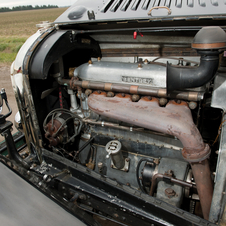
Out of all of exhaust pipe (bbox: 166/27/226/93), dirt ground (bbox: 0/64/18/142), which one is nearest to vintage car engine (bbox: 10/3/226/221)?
exhaust pipe (bbox: 166/27/226/93)

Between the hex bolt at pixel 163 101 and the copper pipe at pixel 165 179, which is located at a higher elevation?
the hex bolt at pixel 163 101

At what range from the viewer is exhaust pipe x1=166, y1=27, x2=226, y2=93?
119cm

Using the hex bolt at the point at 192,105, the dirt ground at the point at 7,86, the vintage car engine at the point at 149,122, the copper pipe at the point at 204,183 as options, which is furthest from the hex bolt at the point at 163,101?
the dirt ground at the point at 7,86

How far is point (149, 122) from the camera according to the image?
5.07 ft

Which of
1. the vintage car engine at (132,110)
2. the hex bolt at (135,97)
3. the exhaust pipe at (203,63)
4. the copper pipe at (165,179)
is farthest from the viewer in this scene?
the hex bolt at (135,97)

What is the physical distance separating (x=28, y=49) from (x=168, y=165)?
5.17 ft

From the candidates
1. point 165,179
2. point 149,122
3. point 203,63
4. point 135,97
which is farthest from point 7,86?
point 203,63

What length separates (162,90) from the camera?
157 centimetres

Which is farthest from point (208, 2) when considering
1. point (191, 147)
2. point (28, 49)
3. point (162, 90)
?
point (28, 49)

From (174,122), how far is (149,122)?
184mm

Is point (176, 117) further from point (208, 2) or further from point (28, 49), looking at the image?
point (28, 49)

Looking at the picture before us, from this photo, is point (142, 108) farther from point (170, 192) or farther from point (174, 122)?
point (170, 192)

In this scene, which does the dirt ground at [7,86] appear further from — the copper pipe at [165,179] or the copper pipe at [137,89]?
the copper pipe at [165,179]

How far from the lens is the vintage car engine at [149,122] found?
4.59 feet
